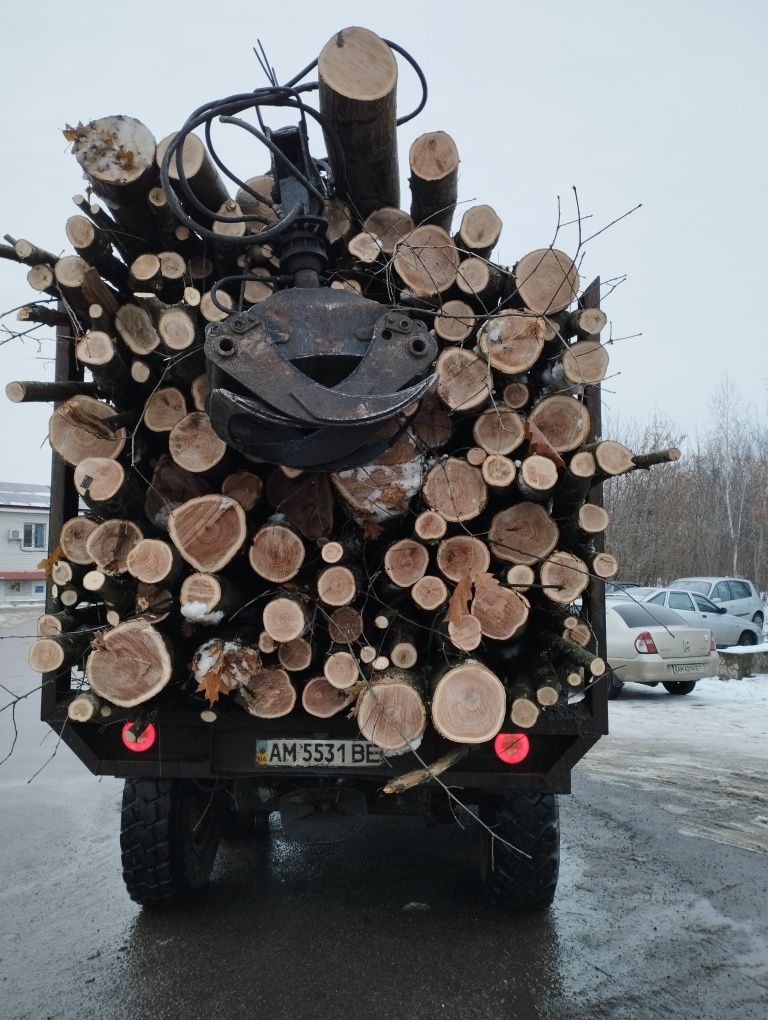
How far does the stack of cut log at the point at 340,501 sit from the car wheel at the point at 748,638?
14030 mm

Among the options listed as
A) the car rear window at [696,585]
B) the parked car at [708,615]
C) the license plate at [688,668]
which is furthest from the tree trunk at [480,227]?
the car rear window at [696,585]

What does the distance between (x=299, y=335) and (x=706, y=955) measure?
303 centimetres

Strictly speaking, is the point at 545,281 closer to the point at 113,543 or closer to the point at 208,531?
the point at 208,531

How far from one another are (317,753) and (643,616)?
8.25 m

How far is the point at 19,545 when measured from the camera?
33.2m

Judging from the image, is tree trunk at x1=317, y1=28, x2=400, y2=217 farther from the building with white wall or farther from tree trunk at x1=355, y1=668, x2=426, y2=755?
the building with white wall

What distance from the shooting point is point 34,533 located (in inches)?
1357

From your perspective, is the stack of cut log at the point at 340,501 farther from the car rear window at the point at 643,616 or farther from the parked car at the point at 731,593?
the parked car at the point at 731,593

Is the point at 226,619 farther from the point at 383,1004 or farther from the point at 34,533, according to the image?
the point at 34,533

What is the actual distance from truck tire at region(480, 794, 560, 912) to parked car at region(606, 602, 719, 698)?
252 inches

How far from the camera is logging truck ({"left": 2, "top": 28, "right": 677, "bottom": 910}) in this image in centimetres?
268

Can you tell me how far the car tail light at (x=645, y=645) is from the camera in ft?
31.0

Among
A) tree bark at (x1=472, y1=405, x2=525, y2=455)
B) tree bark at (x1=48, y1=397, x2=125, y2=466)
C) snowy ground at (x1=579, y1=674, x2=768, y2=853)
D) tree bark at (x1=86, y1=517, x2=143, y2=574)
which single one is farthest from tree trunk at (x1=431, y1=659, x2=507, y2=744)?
snowy ground at (x1=579, y1=674, x2=768, y2=853)

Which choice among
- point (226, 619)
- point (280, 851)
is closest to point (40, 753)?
point (280, 851)
